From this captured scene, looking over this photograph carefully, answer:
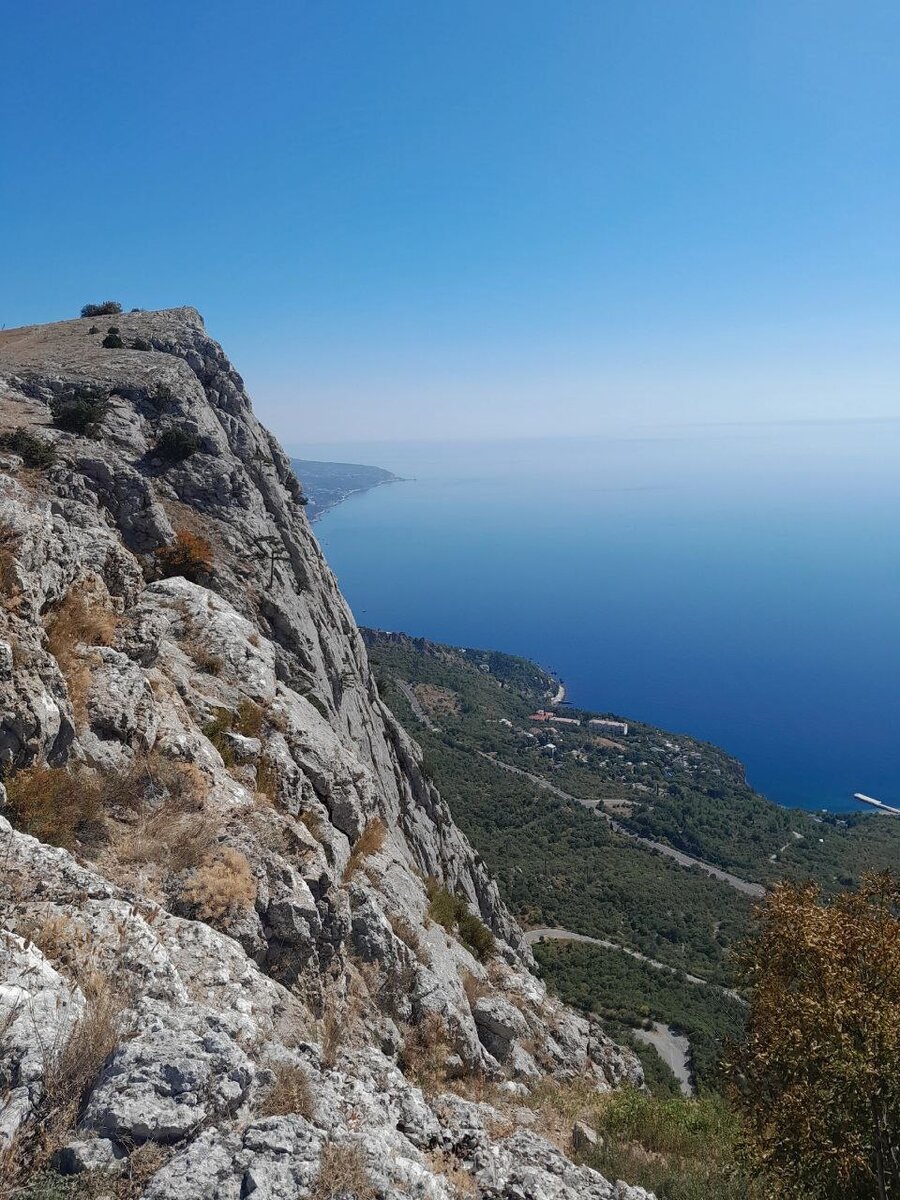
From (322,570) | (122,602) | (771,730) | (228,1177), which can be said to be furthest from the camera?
(771,730)

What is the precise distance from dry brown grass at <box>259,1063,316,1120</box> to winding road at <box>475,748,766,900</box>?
249 feet

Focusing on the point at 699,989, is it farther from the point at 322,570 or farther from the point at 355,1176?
the point at 355,1176

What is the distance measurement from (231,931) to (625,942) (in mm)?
51137

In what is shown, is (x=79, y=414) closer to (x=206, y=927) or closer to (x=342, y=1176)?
(x=206, y=927)

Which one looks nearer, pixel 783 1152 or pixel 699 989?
pixel 783 1152

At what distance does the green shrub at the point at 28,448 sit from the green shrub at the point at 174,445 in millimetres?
4780

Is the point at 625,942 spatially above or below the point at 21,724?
below

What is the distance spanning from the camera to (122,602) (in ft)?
40.0

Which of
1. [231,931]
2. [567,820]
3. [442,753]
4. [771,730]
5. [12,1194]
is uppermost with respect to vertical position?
[12,1194]

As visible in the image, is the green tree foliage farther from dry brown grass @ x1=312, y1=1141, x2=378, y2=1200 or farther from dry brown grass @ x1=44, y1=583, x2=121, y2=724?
dry brown grass @ x1=312, y1=1141, x2=378, y2=1200

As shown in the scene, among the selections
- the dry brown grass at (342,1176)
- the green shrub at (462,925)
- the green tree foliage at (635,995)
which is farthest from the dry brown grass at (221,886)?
the green tree foliage at (635,995)

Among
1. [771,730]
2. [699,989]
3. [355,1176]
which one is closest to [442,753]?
[699,989]

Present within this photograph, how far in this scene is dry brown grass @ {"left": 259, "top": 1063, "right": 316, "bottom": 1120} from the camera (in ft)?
15.3

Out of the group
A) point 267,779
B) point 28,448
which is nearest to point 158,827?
point 267,779
